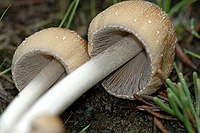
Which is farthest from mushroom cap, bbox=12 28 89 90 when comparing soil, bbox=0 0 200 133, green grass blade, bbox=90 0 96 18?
green grass blade, bbox=90 0 96 18

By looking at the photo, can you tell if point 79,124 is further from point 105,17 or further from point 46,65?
point 105,17

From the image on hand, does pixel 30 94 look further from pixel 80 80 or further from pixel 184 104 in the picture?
pixel 184 104

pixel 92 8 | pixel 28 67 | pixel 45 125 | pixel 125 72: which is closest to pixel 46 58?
pixel 28 67

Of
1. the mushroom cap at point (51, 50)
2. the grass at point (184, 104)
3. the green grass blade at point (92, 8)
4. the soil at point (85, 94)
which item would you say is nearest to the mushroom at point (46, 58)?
the mushroom cap at point (51, 50)

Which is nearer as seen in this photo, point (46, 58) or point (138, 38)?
point (138, 38)

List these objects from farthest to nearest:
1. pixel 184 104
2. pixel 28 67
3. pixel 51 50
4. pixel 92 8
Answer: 1. pixel 92 8
2. pixel 28 67
3. pixel 51 50
4. pixel 184 104

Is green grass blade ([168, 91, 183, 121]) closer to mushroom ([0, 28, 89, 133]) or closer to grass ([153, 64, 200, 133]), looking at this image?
grass ([153, 64, 200, 133])

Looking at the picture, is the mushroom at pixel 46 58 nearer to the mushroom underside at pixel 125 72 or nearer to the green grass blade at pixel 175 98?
the mushroom underside at pixel 125 72
